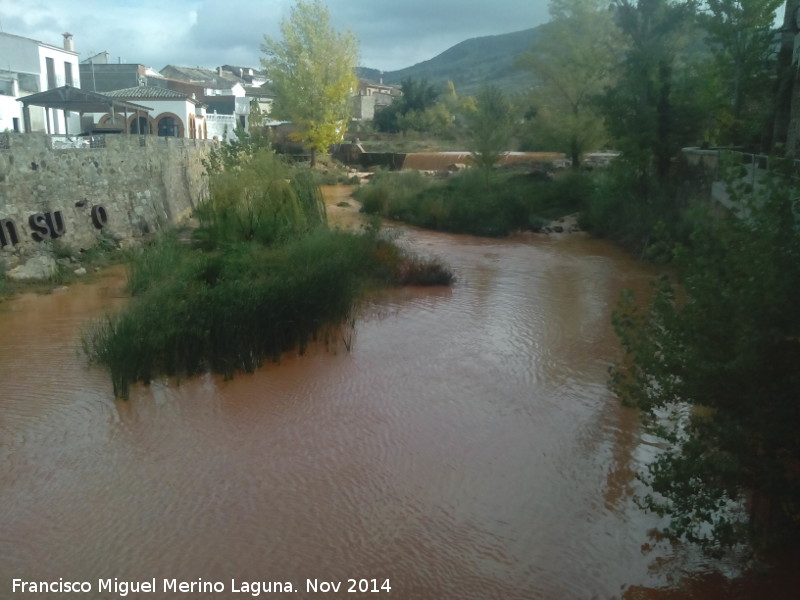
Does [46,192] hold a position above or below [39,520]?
above

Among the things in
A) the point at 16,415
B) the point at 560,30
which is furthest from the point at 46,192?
the point at 560,30

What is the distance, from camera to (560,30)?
3139cm

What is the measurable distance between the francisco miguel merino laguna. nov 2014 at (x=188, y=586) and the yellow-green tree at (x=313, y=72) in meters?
34.5

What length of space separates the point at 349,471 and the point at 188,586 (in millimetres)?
2156

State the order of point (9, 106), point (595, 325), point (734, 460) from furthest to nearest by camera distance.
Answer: point (9, 106) → point (595, 325) → point (734, 460)

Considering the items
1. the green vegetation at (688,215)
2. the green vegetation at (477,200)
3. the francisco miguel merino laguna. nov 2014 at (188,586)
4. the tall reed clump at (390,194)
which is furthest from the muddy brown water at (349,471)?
the tall reed clump at (390,194)

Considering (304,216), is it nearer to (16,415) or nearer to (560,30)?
(16,415)

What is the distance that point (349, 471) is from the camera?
7.29 metres

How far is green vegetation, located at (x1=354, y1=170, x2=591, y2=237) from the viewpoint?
23375 mm

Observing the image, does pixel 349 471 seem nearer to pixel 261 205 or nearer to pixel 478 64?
pixel 261 205

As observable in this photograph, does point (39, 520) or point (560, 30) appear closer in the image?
point (39, 520)

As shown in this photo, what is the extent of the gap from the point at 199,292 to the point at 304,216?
5745 millimetres

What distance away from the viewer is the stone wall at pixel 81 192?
13.7 metres

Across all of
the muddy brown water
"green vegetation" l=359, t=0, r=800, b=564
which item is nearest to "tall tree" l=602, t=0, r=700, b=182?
"green vegetation" l=359, t=0, r=800, b=564
